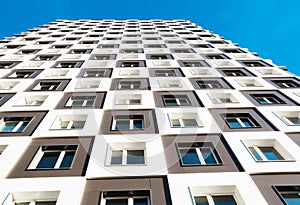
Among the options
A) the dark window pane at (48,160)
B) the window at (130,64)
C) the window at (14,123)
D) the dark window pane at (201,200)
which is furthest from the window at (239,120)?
the window at (14,123)

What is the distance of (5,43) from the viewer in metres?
26.0

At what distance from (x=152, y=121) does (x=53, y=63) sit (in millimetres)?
11813

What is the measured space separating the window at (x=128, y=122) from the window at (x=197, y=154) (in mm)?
2466

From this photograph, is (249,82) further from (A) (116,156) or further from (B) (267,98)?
(A) (116,156)

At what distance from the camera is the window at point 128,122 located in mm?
11745

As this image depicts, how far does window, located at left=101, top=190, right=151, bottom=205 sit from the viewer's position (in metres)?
7.84

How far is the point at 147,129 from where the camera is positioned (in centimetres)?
1116

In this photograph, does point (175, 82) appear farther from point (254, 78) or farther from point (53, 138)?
point (53, 138)

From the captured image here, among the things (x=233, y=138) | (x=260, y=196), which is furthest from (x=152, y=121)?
(x=260, y=196)

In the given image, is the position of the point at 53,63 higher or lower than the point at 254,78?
higher

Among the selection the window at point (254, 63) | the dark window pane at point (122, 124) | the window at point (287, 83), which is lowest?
the dark window pane at point (122, 124)

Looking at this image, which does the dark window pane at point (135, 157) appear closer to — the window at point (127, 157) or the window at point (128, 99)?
the window at point (127, 157)

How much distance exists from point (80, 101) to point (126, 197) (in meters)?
7.73

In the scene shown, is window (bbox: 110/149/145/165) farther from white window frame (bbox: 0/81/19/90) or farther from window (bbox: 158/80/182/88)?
white window frame (bbox: 0/81/19/90)
